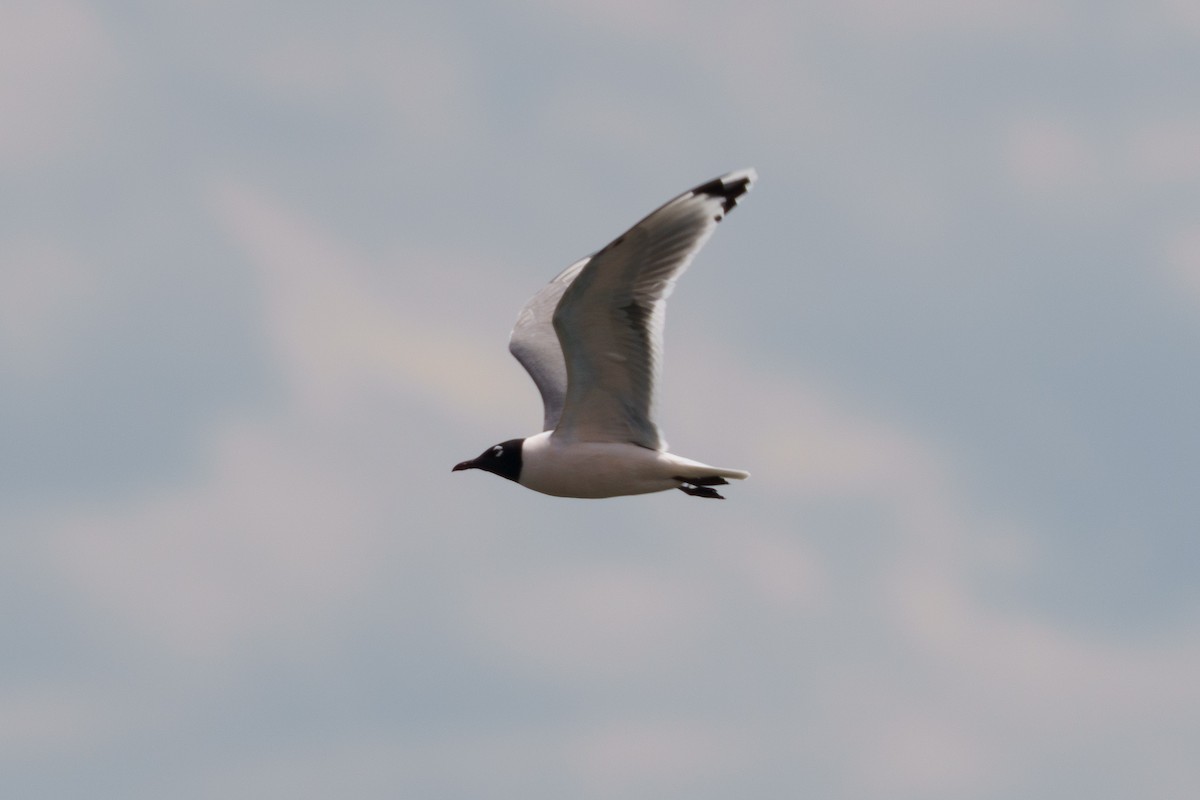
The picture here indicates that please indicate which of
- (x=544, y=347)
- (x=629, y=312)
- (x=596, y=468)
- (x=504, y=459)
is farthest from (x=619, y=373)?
(x=544, y=347)

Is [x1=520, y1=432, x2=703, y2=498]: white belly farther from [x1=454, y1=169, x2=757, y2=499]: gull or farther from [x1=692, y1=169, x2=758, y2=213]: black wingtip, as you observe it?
[x1=692, y1=169, x2=758, y2=213]: black wingtip

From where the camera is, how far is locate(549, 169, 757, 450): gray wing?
17.4m

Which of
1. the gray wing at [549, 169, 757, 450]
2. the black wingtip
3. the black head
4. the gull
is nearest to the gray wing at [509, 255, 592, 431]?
the gull

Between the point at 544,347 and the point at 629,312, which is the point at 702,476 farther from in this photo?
the point at 544,347

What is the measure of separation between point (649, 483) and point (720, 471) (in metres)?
0.83

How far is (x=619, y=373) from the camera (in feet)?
60.5

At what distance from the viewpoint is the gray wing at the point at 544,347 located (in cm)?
2073

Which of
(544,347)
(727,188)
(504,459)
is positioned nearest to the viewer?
(727,188)

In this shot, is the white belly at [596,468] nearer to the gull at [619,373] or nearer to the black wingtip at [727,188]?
the gull at [619,373]

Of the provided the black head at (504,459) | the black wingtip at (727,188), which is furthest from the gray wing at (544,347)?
the black wingtip at (727,188)

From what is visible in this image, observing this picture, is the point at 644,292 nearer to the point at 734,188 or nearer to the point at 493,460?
the point at 734,188

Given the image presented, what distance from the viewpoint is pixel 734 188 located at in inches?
696

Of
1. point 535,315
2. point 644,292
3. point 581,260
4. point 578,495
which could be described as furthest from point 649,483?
point 581,260

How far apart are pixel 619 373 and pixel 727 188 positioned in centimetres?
210
